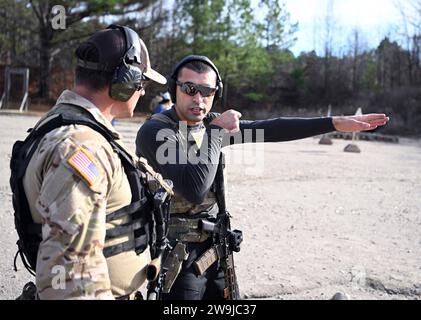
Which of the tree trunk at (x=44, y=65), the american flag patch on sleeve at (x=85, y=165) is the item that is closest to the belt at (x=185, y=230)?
the american flag patch on sleeve at (x=85, y=165)

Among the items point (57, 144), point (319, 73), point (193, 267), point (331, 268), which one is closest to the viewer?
point (57, 144)

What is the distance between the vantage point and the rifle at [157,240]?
5.82 feet

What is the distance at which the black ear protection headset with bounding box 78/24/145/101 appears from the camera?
5.38 ft

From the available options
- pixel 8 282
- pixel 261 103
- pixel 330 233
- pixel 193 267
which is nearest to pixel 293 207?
pixel 330 233

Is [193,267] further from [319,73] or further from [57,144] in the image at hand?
[319,73]

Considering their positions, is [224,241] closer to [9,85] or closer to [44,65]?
[9,85]

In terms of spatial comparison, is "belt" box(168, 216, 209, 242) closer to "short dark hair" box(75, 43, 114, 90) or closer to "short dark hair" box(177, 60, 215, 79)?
"short dark hair" box(177, 60, 215, 79)

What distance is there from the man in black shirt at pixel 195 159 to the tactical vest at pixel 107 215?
60 cm

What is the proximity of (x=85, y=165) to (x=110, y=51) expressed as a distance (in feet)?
1.67

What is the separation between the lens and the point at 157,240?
1.92 metres

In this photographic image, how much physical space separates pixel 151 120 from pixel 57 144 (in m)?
1.20

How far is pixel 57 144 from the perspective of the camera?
4.59 ft

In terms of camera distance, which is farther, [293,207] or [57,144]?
[293,207]

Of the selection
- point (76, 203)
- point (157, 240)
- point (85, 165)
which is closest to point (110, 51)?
point (85, 165)
